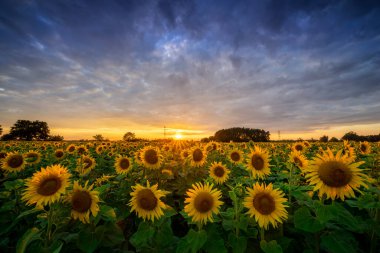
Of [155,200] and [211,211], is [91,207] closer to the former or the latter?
[155,200]

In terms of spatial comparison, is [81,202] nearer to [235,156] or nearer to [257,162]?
[257,162]

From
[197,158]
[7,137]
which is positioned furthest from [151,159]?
[7,137]

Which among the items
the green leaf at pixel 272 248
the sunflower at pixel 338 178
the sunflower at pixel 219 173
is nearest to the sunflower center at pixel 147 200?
the green leaf at pixel 272 248

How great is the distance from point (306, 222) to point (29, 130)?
124 meters

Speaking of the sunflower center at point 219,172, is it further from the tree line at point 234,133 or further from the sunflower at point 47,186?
the tree line at point 234,133

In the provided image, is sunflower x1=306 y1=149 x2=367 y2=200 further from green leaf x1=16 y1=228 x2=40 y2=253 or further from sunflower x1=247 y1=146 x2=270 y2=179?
green leaf x1=16 y1=228 x2=40 y2=253

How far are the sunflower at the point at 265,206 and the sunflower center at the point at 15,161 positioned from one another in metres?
6.85

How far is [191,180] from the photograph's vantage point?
5891mm

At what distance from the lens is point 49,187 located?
299 centimetres

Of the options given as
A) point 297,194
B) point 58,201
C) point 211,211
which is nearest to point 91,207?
point 58,201

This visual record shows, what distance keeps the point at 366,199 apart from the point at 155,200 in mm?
2899

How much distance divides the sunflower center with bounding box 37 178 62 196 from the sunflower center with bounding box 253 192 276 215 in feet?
8.62

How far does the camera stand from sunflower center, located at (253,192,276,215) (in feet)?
10.0

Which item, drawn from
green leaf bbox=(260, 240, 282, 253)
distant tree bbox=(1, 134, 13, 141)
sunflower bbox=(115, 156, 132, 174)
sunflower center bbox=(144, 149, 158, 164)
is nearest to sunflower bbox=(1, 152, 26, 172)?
sunflower bbox=(115, 156, 132, 174)
